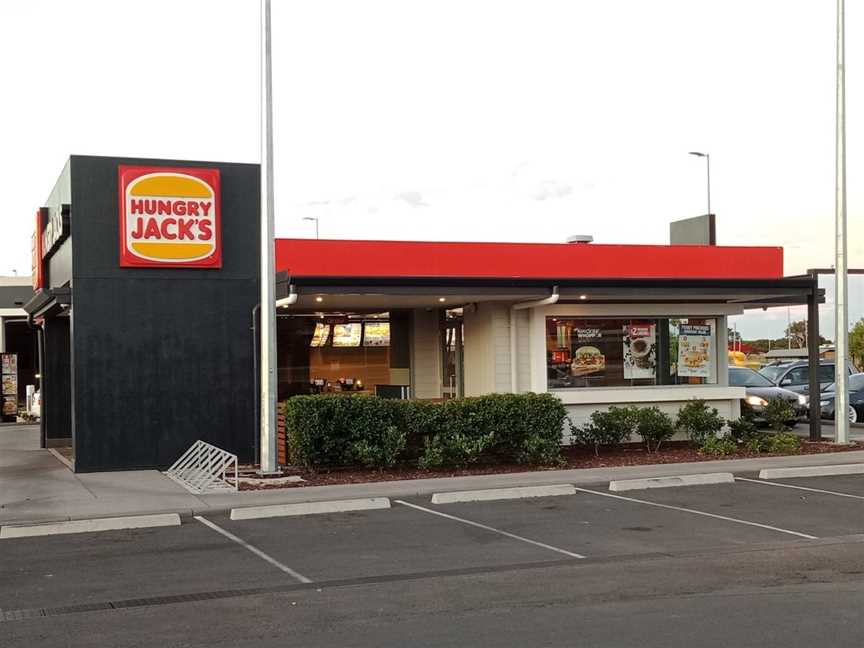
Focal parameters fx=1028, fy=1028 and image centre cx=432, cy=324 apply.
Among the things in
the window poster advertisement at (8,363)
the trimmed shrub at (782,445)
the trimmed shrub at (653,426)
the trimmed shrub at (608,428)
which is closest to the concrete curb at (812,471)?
the trimmed shrub at (782,445)

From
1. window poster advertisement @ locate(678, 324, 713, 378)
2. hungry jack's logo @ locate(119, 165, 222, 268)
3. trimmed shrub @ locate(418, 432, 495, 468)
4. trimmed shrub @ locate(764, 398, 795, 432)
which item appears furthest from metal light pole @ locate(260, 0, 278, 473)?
trimmed shrub @ locate(764, 398, 795, 432)

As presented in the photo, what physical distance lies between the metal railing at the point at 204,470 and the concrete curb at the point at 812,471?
8.43 m

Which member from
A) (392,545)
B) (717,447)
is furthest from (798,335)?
(392,545)

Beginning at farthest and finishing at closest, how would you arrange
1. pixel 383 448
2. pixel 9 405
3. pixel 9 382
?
pixel 9 405 < pixel 9 382 < pixel 383 448

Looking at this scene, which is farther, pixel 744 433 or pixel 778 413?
pixel 778 413

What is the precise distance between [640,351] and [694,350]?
131cm

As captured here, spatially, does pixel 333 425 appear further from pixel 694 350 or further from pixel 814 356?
pixel 814 356

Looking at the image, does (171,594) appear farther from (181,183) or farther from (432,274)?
(432,274)

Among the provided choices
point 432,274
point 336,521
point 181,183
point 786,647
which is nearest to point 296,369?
point 432,274

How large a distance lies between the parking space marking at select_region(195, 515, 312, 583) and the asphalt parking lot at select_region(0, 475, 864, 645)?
2 centimetres

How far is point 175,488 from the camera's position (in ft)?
50.3

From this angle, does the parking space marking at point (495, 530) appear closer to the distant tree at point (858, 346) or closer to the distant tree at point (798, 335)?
the distant tree at point (858, 346)

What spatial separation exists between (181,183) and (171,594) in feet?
34.9

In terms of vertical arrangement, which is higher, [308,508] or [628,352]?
[628,352]
